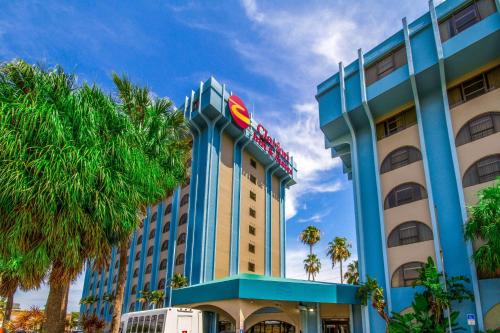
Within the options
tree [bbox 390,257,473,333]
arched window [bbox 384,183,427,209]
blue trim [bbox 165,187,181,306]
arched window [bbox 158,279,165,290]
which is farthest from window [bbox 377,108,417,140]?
arched window [bbox 158,279,165,290]

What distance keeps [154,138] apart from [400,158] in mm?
22651

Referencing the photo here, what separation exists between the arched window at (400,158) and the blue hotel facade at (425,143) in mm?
91

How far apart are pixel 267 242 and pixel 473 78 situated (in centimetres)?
3758

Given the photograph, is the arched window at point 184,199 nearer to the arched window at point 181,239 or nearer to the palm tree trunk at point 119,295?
the arched window at point 181,239

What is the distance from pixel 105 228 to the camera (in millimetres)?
13062

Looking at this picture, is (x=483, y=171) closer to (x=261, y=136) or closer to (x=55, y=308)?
(x=55, y=308)

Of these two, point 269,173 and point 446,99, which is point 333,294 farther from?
point 269,173

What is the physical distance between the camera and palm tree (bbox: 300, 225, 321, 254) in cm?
6712

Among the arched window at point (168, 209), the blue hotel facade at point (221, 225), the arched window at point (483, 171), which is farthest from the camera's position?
the arched window at point (168, 209)

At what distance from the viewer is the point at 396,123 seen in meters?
32.0

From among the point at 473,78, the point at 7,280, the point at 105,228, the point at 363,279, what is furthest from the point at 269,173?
the point at 105,228

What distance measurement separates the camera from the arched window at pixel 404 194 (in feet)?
92.7

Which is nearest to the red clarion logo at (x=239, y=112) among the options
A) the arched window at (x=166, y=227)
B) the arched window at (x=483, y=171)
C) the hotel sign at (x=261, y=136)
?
the hotel sign at (x=261, y=136)

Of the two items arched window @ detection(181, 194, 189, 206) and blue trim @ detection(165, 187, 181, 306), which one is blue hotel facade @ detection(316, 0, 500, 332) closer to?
arched window @ detection(181, 194, 189, 206)
